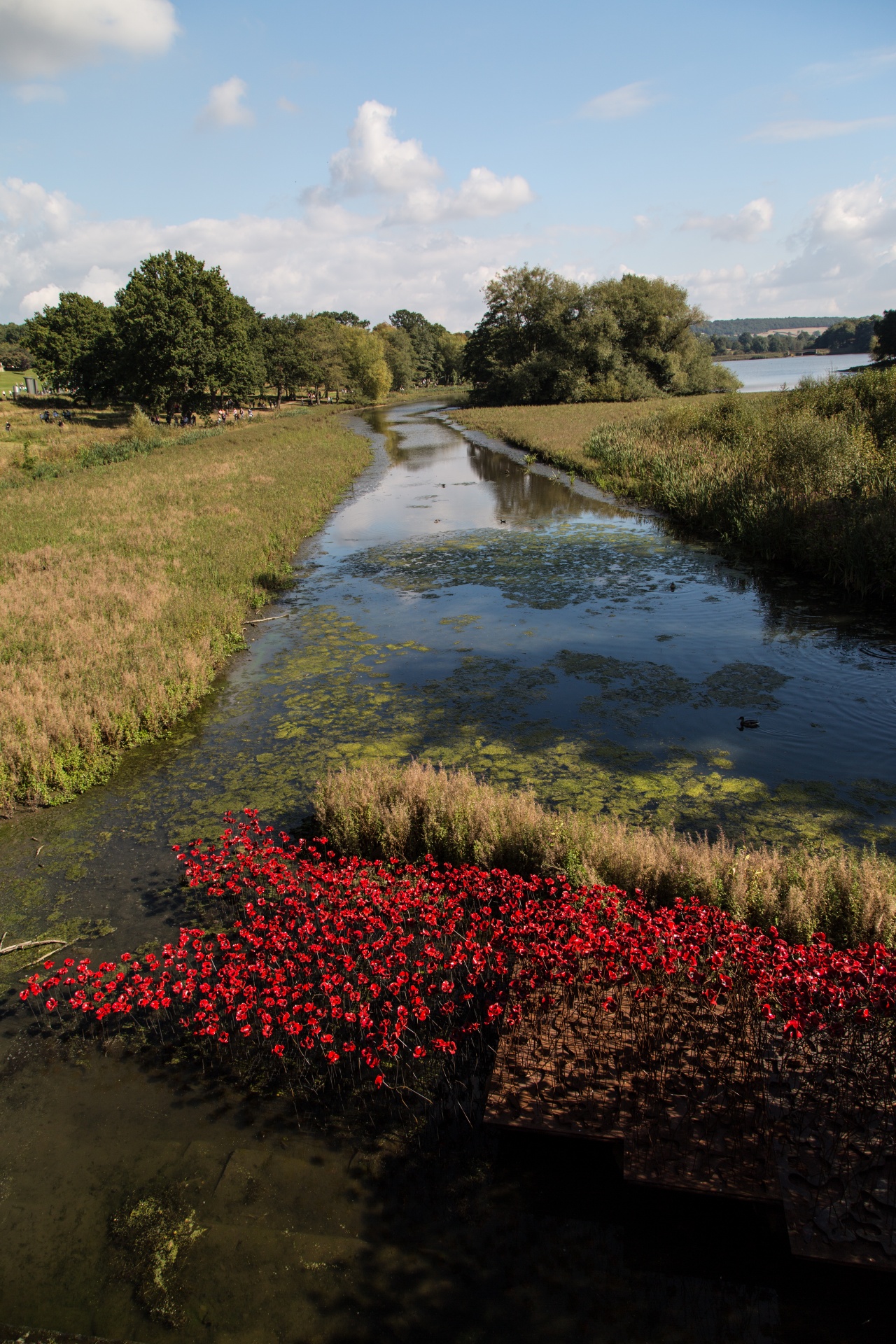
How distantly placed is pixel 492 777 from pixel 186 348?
209 ft

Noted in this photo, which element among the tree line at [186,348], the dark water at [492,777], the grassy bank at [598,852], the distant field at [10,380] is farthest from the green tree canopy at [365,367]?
the grassy bank at [598,852]

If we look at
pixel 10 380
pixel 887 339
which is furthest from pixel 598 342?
pixel 10 380

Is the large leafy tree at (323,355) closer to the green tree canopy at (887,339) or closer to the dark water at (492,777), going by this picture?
the green tree canopy at (887,339)

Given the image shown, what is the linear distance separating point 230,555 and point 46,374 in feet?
256

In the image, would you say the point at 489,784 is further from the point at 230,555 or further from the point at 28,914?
the point at 230,555

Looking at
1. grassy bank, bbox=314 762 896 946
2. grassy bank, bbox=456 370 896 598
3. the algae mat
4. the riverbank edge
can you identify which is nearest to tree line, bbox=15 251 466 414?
grassy bank, bbox=456 370 896 598

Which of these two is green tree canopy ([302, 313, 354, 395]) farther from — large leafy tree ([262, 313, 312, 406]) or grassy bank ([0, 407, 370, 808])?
grassy bank ([0, 407, 370, 808])

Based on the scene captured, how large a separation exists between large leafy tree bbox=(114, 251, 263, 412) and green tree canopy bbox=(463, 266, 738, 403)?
25.8 metres

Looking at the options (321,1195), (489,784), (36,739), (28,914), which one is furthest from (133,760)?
(321,1195)

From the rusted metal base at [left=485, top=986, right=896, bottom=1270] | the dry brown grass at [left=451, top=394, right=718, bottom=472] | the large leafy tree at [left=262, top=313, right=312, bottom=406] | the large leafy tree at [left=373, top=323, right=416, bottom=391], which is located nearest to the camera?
the rusted metal base at [left=485, top=986, right=896, bottom=1270]

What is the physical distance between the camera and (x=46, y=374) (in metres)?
82.1

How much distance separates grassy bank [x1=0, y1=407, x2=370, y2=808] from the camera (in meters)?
10.2

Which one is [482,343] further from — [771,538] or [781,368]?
→ [781,368]

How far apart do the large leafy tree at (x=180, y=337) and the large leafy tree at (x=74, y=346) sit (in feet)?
22.2
